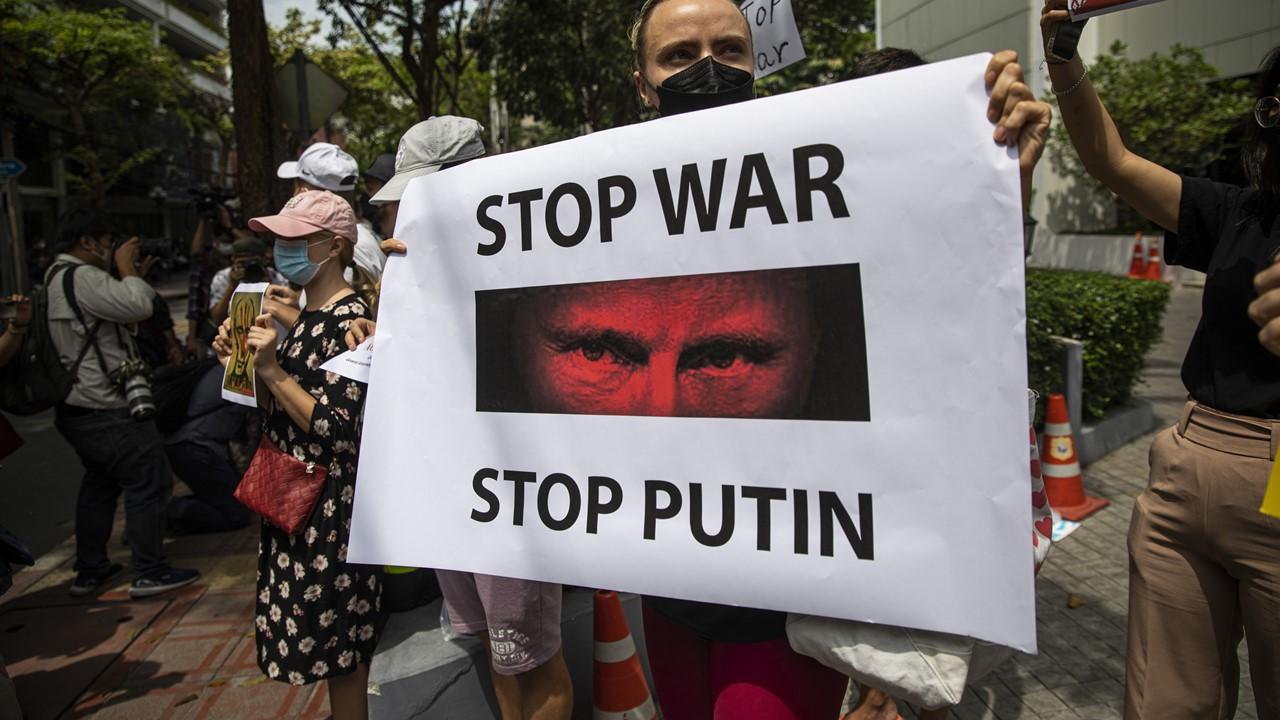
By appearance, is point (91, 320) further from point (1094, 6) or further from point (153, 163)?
point (153, 163)

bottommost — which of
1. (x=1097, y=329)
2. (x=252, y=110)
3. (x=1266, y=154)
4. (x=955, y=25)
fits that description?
(x=1097, y=329)

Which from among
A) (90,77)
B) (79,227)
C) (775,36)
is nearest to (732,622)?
(775,36)

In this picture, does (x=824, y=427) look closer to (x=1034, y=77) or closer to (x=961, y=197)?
(x=961, y=197)

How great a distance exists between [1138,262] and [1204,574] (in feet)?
56.1

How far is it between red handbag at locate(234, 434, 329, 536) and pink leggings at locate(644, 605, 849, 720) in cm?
123

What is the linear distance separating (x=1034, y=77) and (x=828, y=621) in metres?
19.6

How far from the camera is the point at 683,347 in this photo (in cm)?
157

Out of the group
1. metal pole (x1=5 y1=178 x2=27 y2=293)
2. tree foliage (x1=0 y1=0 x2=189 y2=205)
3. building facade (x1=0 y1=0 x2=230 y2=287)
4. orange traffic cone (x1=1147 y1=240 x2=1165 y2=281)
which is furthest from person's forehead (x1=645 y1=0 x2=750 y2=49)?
tree foliage (x1=0 y1=0 x2=189 y2=205)

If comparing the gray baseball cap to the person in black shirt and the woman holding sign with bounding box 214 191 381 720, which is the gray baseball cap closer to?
the woman holding sign with bounding box 214 191 381 720

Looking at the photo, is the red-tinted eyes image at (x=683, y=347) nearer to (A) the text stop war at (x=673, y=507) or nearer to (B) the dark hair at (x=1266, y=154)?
(A) the text stop war at (x=673, y=507)

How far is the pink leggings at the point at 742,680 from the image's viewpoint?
63.8 inches

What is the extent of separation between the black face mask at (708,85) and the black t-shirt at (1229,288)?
3.32ft

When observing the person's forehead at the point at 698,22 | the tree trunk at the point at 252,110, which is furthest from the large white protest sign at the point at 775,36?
the tree trunk at the point at 252,110

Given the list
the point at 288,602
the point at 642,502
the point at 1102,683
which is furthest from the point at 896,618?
the point at 1102,683
